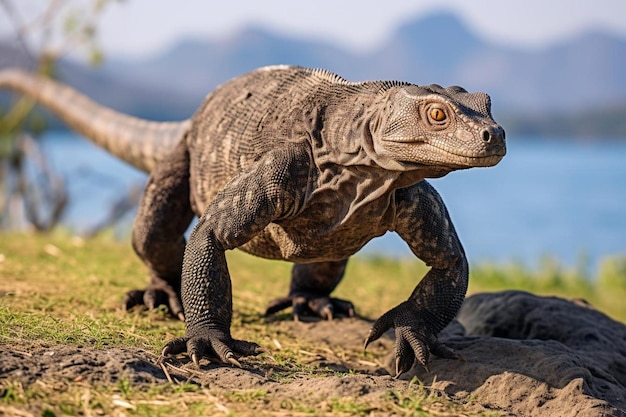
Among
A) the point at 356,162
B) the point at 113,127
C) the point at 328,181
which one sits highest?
the point at 113,127

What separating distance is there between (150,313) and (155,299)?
0.23m

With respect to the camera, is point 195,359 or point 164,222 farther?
point 164,222

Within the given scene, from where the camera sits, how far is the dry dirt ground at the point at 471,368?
5.16 metres

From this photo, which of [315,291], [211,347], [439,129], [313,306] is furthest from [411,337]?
[315,291]

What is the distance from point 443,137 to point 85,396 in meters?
2.53

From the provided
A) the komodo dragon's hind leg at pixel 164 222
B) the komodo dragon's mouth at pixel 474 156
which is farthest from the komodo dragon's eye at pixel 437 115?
the komodo dragon's hind leg at pixel 164 222

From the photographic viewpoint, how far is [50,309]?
286 inches

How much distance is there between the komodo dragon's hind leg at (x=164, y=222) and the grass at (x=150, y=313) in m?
0.23

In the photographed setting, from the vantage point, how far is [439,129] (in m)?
5.34

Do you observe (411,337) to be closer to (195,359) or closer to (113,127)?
(195,359)

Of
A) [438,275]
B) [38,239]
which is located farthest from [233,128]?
[38,239]

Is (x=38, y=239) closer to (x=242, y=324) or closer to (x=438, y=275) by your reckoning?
(x=242, y=324)

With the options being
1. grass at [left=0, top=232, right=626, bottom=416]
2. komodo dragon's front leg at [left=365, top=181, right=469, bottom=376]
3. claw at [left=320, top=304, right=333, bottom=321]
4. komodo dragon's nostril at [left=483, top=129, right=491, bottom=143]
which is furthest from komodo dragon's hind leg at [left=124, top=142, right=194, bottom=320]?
komodo dragon's nostril at [left=483, top=129, right=491, bottom=143]

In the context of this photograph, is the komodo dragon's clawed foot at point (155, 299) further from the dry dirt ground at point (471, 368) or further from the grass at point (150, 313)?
the dry dirt ground at point (471, 368)
